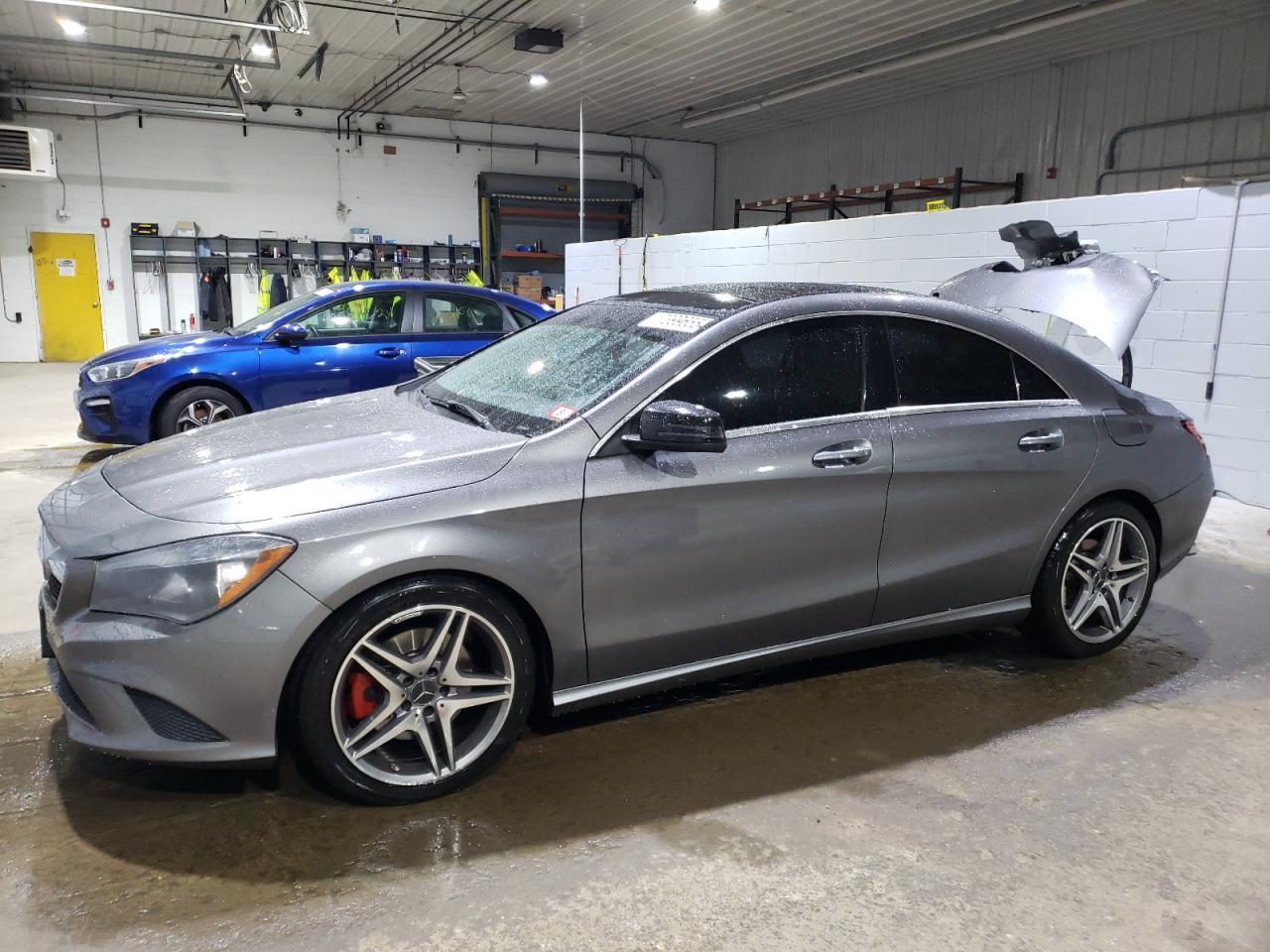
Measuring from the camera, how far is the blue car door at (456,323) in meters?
6.98

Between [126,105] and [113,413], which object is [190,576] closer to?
[113,413]

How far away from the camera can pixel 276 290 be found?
15359mm

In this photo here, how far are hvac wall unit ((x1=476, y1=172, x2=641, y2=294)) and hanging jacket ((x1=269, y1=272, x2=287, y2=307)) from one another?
3923mm

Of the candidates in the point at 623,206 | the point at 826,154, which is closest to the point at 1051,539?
the point at 826,154

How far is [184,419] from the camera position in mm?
6449

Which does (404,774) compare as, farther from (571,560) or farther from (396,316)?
(396,316)

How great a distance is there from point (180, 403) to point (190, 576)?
4898 mm

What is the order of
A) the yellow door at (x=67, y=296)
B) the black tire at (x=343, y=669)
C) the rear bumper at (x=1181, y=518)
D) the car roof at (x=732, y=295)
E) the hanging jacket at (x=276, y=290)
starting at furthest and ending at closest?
1. the hanging jacket at (x=276, y=290)
2. the yellow door at (x=67, y=296)
3. the rear bumper at (x=1181, y=518)
4. the car roof at (x=732, y=295)
5. the black tire at (x=343, y=669)

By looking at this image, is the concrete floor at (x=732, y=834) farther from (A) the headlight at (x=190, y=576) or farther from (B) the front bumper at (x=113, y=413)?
(B) the front bumper at (x=113, y=413)

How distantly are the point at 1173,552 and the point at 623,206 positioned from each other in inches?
664

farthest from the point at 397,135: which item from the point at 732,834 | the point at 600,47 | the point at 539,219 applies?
the point at 732,834

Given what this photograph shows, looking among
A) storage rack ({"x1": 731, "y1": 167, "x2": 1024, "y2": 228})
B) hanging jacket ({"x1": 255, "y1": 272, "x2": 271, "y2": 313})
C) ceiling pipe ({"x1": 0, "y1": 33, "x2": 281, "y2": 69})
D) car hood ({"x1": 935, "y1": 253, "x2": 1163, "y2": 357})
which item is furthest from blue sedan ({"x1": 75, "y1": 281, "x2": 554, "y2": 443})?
hanging jacket ({"x1": 255, "y1": 272, "x2": 271, "y2": 313})

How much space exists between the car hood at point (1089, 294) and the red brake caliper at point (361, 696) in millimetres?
3792

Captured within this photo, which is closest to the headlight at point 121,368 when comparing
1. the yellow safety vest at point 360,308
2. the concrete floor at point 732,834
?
the yellow safety vest at point 360,308
